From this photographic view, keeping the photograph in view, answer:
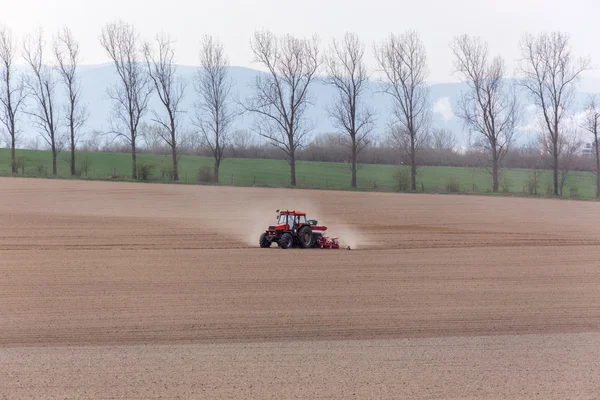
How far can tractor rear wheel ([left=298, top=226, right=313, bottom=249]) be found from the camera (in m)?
26.5

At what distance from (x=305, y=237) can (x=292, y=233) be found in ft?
1.80

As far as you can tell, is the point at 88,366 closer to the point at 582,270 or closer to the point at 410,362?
the point at 410,362

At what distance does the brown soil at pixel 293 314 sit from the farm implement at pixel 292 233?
0.61m

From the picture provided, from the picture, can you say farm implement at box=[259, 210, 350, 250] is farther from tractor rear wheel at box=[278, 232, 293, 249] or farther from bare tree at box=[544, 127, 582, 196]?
bare tree at box=[544, 127, 582, 196]

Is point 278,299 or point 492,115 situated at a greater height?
point 492,115

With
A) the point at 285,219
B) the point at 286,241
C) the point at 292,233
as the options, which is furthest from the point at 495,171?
the point at 286,241

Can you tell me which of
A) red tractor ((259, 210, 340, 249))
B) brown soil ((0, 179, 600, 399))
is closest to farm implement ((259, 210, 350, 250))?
red tractor ((259, 210, 340, 249))

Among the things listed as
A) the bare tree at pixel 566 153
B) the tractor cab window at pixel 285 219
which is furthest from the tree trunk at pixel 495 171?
the tractor cab window at pixel 285 219

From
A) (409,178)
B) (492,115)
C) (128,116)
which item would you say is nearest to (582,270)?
(409,178)

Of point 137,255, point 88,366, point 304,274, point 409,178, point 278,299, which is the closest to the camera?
point 88,366

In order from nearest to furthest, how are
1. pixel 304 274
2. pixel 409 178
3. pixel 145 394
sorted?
pixel 145 394, pixel 304 274, pixel 409 178

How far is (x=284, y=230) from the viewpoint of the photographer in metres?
26.5

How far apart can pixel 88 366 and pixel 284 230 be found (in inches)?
574

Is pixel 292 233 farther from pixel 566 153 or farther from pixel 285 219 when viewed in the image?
pixel 566 153
